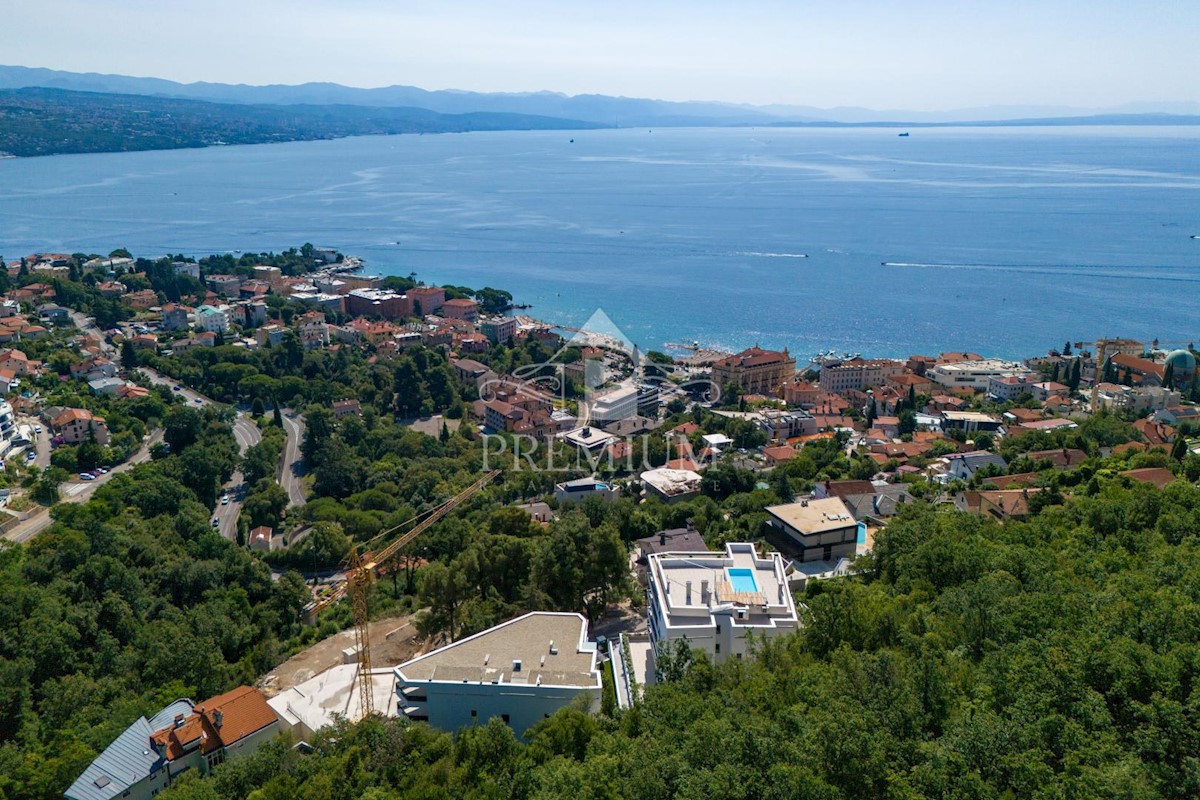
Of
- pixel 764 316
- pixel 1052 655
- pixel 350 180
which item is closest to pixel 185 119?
pixel 350 180

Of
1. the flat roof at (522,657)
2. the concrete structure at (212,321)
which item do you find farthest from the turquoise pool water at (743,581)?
the concrete structure at (212,321)

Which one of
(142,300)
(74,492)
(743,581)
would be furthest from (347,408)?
(743,581)

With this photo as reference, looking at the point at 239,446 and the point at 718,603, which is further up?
the point at 718,603

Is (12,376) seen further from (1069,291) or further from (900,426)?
(1069,291)

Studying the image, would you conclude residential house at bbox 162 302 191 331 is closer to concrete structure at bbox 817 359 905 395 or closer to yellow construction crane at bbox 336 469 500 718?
yellow construction crane at bbox 336 469 500 718

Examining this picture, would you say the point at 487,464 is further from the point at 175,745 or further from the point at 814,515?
the point at 175,745

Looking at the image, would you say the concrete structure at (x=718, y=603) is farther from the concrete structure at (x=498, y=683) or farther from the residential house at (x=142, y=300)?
the residential house at (x=142, y=300)
